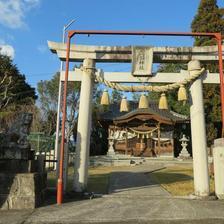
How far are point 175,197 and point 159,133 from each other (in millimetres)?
20648

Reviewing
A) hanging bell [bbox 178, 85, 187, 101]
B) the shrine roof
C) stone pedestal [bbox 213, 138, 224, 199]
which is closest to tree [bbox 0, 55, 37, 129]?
the shrine roof

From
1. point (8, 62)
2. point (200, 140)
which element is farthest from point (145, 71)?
point (8, 62)

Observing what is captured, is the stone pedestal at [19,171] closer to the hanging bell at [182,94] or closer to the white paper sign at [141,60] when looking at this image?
the white paper sign at [141,60]

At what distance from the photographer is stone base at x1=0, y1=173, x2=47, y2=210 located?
282 inches

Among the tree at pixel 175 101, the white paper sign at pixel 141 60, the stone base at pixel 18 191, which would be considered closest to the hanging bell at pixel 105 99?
the white paper sign at pixel 141 60

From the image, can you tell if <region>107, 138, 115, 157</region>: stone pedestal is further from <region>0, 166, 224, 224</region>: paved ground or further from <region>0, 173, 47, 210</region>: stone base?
<region>0, 173, 47, 210</region>: stone base

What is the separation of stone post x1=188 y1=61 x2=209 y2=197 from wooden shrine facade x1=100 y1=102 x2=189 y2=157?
19.3m

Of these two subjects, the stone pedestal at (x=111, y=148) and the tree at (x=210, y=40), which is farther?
the stone pedestal at (x=111, y=148)

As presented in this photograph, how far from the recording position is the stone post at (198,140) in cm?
909

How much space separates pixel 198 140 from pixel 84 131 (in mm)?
3612

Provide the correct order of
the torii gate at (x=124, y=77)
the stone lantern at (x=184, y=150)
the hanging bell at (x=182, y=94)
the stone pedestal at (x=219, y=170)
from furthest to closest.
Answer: the stone lantern at (x=184, y=150), the hanging bell at (x=182, y=94), the torii gate at (x=124, y=77), the stone pedestal at (x=219, y=170)

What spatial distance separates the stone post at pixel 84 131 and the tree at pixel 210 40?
19117 mm

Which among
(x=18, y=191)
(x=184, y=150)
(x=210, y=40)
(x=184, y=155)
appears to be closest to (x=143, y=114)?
(x=184, y=150)

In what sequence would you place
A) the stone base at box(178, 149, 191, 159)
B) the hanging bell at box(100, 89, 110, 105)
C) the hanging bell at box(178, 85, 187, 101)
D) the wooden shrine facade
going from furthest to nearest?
the wooden shrine facade → the stone base at box(178, 149, 191, 159) → the hanging bell at box(100, 89, 110, 105) → the hanging bell at box(178, 85, 187, 101)
